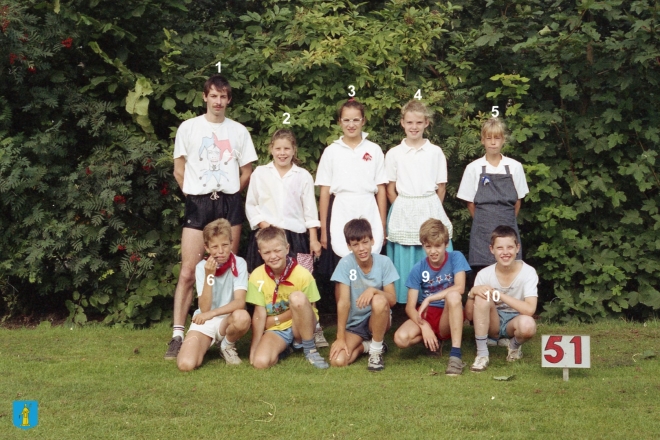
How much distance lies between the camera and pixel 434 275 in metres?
6.04

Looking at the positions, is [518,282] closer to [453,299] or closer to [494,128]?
[453,299]

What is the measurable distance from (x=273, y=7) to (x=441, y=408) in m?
4.18

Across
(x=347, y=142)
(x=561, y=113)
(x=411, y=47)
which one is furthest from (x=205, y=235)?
(x=561, y=113)

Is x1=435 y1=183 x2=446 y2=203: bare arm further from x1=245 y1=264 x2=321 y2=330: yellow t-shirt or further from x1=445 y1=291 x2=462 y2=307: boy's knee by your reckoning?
x1=245 y1=264 x2=321 y2=330: yellow t-shirt

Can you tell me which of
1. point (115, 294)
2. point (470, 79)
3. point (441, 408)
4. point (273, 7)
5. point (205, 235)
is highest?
point (273, 7)

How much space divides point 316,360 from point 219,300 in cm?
80

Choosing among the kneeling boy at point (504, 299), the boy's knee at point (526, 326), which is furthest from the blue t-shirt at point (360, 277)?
the boy's knee at point (526, 326)

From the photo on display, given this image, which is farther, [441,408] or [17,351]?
[17,351]

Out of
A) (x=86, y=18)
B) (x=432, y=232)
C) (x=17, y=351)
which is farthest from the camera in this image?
(x=86, y=18)

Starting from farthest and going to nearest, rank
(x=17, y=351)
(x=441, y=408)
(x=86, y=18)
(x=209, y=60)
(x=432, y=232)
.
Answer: (x=209, y=60), (x=86, y=18), (x=17, y=351), (x=432, y=232), (x=441, y=408)

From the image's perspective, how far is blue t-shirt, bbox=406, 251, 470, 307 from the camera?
603 cm

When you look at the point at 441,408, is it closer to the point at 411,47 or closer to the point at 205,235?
the point at 205,235

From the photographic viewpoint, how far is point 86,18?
6832 millimetres

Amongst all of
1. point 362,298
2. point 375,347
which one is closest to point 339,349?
point 375,347
